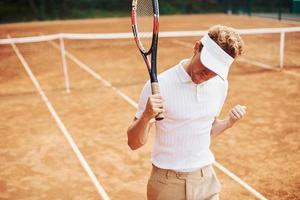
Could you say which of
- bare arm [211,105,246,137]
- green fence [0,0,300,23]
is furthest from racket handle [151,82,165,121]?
green fence [0,0,300,23]

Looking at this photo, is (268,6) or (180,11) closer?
(268,6)

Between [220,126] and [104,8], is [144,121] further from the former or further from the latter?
[104,8]

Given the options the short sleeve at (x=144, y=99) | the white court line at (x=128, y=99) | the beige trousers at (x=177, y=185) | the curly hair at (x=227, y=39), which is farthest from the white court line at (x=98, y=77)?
the curly hair at (x=227, y=39)

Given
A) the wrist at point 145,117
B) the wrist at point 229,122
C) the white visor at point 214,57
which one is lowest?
the wrist at point 229,122

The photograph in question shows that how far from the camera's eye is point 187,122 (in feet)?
8.95

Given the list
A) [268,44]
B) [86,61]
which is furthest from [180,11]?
[86,61]

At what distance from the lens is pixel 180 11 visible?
36656 mm

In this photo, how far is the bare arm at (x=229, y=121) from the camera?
2967 millimetres

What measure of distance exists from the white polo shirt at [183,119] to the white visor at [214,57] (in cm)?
25

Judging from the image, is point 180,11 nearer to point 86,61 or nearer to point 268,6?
point 268,6

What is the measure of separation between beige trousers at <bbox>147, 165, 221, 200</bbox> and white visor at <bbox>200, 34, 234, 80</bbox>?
2.62 feet

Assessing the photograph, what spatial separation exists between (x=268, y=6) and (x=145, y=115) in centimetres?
3395

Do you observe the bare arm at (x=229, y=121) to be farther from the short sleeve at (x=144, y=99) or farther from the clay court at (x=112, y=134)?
the clay court at (x=112, y=134)

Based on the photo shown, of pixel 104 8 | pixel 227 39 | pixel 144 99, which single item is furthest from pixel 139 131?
pixel 104 8
